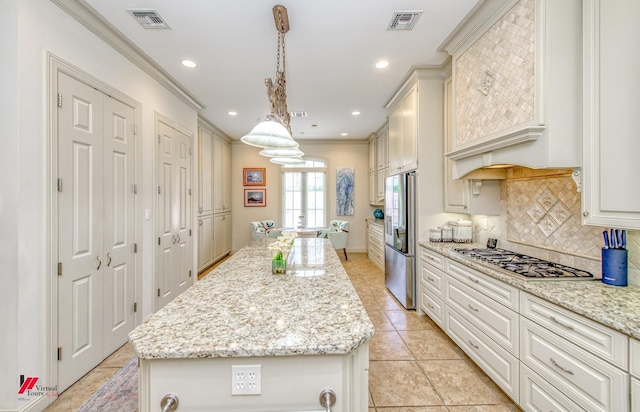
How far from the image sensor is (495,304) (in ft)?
6.45

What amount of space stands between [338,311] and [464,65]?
254 cm

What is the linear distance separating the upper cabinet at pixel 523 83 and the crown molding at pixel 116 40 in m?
3.09

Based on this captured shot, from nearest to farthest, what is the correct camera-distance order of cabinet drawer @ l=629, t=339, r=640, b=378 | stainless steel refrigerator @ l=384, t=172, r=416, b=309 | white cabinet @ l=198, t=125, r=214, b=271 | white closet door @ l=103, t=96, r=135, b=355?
cabinet drawer @ l=629, t=339, r=640, b=378 → white closet door @ l=103, t=96, r=135, b=355 → stainless steel refrigerator @ l=384, t=172, r=416, b=309 → white cabinet @ l=198, t=125, r=214, b=271

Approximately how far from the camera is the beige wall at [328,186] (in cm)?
707

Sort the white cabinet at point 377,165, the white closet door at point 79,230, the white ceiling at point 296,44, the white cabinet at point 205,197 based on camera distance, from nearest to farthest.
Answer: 1. the white closet door at point 79,230
2. the white ceiling at point 296,44
3. the white cabinet at point 205,197
4. the white cabinet at point 377,165

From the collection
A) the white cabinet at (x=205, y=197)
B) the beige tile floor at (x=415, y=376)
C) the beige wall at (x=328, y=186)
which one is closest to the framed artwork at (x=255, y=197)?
the beige wall at (x=328, y=186)

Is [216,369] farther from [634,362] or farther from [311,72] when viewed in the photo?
[311,72]

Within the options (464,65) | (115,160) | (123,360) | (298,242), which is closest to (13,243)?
(115,160)

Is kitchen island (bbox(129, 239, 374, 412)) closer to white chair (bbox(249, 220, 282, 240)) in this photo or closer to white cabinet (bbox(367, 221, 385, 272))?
white cabinet (bbox(367, 221, 385, 272))

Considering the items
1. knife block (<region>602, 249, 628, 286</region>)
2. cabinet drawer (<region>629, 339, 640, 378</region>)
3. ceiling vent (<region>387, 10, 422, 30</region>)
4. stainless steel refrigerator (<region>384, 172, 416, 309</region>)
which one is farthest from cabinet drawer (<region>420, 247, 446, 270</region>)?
ceiling vent (<region>387, 10, 422, 30</region>)

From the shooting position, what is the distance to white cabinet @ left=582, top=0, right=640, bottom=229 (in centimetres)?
138

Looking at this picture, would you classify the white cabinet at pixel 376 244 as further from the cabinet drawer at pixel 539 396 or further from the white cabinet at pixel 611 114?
the white cabinet at pixel 611 114

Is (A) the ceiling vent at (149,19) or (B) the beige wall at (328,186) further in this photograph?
(B) the beige wall at (328,186)

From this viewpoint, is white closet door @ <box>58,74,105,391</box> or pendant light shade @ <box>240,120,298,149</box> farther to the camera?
white closet door @ <box>58,74,105,391</box>
